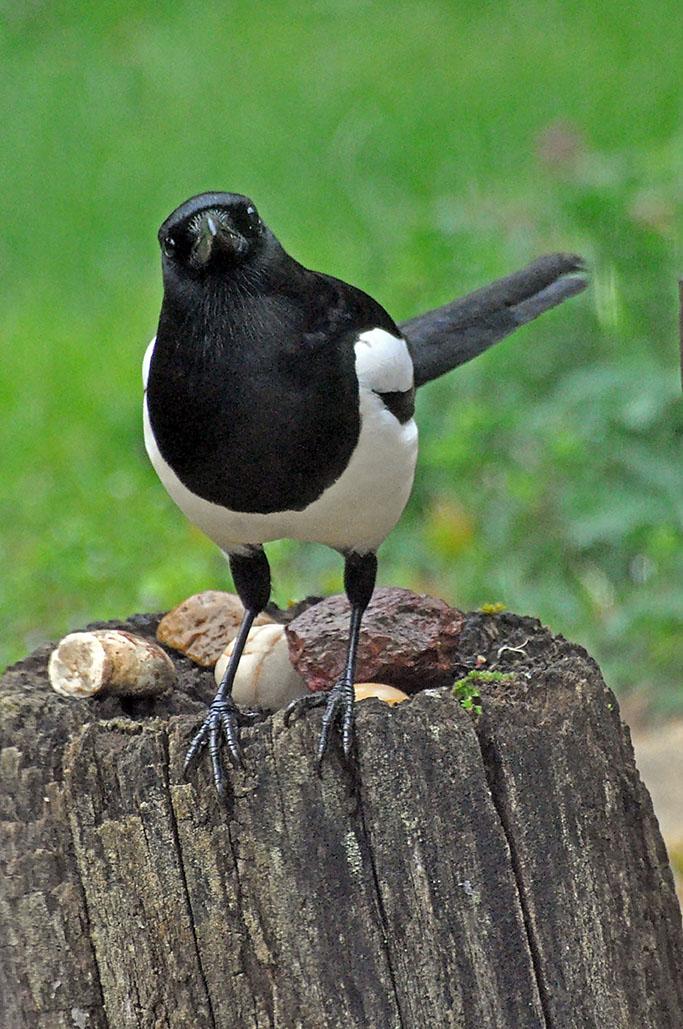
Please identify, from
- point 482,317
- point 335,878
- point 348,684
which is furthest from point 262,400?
point 482,317

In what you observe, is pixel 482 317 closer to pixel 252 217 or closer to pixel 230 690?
pixel 252 217

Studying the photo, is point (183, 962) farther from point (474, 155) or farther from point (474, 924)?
point (474, 155)

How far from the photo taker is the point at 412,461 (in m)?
2.66

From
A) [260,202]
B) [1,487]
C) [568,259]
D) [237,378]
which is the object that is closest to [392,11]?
[260,202]

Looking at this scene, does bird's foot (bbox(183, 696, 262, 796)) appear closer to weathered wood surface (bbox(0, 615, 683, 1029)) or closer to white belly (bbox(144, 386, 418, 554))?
weathered wood surface (bbox(0, 615, 683, 1029))

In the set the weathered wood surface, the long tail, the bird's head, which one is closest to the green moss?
the weathered wood surface

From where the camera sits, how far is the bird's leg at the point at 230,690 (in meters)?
2.25

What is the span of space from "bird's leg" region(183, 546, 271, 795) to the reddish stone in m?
0.09

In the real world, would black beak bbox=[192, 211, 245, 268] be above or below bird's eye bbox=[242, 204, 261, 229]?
below

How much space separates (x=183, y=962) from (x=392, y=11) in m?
9.20

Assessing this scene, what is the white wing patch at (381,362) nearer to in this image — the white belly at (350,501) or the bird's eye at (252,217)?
the white belly at (350,501)

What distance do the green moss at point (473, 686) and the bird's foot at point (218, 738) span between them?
1.04 ft

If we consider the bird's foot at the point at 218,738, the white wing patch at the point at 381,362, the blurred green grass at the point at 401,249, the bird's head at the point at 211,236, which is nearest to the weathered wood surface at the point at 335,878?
the bird's foot at the point at 218,738

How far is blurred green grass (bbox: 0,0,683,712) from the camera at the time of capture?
461 cm
